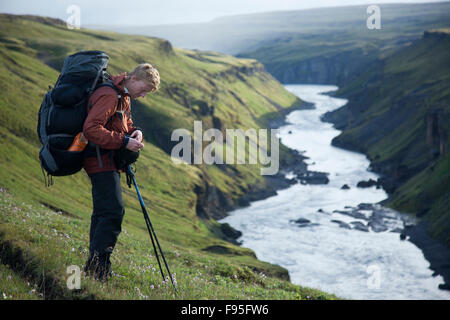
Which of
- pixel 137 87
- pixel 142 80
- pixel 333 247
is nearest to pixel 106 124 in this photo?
pixel 137 87

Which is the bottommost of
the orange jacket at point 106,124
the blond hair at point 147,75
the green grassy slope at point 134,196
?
the green grassy slope at point 134,196

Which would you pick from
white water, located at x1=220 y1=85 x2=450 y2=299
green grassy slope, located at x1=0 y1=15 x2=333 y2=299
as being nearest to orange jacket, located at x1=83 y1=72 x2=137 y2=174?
green grassy slope, located at x1=0 y1=15 x2=333 y2=299

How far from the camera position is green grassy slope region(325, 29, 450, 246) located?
91250 mm

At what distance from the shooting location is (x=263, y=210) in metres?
101

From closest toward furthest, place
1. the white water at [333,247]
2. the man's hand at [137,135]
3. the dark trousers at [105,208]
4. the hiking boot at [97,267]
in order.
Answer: the dark trousers at [105,208]
the hiking boot at [97,267]
the man's hand at [137,135]
the white water at [333,247]

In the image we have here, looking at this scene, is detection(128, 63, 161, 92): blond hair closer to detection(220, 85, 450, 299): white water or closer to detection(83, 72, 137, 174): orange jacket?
detection(83, 72, 137, 174): orange jacket

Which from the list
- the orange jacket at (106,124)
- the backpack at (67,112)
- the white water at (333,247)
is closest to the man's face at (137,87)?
the orange jacket at (106,124)

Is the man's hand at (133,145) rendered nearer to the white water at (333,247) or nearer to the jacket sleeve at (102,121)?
the jacket sleeve at (102,121)

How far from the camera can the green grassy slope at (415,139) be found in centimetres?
9125

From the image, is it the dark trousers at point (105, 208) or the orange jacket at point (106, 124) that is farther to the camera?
the dark trousers at point (105, 208)

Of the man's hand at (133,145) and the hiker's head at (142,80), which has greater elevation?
the hiker's head at (142,80)

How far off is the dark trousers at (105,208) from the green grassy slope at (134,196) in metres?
0.87
